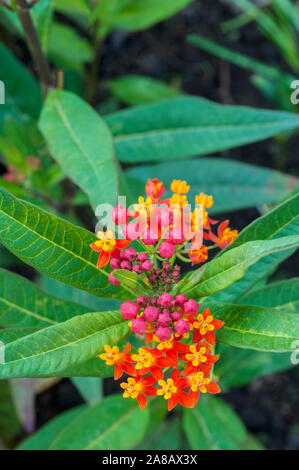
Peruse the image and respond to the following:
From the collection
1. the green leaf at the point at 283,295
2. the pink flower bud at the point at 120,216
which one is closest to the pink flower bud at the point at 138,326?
the pink flower bud at the point at 120,216

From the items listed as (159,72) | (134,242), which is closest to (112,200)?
(134,242)

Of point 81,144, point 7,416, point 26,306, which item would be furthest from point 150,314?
point 7,416

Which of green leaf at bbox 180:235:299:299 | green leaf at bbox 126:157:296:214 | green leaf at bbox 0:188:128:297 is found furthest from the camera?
green leaf at bbox 126:157:296:214

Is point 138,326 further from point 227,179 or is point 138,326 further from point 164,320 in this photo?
point 227,179

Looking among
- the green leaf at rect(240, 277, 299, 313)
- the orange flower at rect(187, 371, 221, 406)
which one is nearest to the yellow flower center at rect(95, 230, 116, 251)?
the orange flower at rect(187, 371, 221, 406)

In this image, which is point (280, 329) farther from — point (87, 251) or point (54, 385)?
point (54, 385)

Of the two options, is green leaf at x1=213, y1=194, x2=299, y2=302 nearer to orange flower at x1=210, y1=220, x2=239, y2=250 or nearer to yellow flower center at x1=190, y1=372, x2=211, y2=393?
orange flower at x1=210, y1=220, x2=239, y2=250

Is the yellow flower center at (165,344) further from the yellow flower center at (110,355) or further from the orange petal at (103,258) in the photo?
the orange petal at (103,258)
